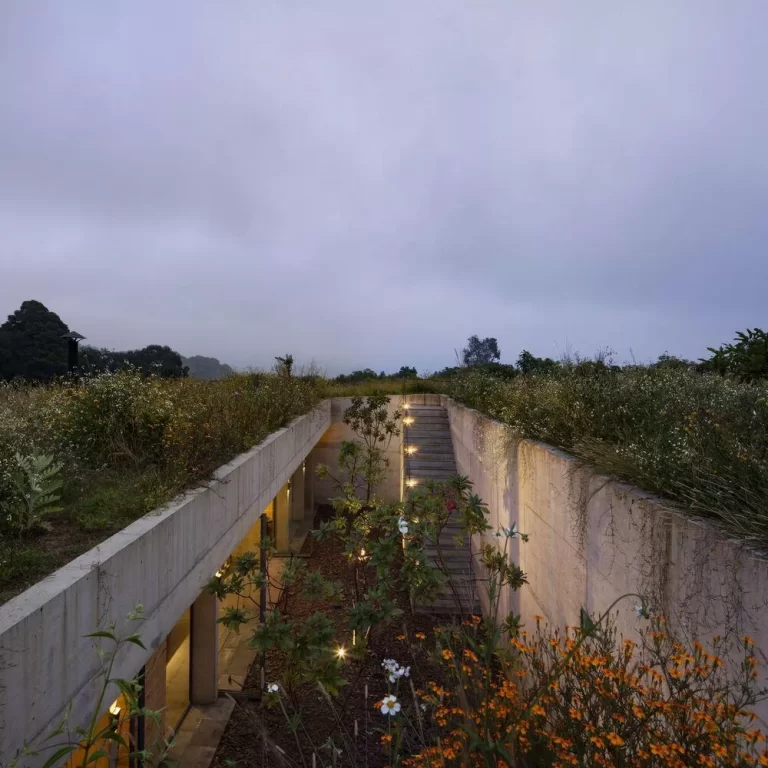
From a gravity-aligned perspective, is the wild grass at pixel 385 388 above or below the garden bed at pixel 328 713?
above

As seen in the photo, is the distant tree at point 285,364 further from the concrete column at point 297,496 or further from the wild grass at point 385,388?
the concrete column at point 297,496

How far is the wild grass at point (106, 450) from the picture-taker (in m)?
2.36

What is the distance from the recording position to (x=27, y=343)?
61.7 feet

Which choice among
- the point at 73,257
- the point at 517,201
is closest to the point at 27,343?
the point at 73,257

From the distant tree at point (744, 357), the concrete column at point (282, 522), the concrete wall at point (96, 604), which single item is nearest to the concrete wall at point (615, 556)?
the concrete wall at point (96, 604)

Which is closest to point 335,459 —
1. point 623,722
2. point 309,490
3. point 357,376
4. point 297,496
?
point 309,490

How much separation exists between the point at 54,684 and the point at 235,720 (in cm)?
437

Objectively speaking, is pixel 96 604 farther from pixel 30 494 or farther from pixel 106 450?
pixel 106 450

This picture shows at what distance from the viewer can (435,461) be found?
10000 millimetres

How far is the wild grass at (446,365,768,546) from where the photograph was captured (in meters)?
1.97

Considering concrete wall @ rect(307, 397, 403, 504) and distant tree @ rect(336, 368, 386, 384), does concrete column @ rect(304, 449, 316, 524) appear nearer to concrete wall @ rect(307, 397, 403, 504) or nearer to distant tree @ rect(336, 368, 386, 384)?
concrete wall @ rect(307, 397, 403, 504)

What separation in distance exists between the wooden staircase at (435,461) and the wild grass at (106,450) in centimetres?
411

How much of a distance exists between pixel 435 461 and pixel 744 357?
19.8 ft

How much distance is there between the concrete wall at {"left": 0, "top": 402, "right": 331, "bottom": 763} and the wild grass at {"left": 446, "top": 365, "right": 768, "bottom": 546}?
2.64 meters
